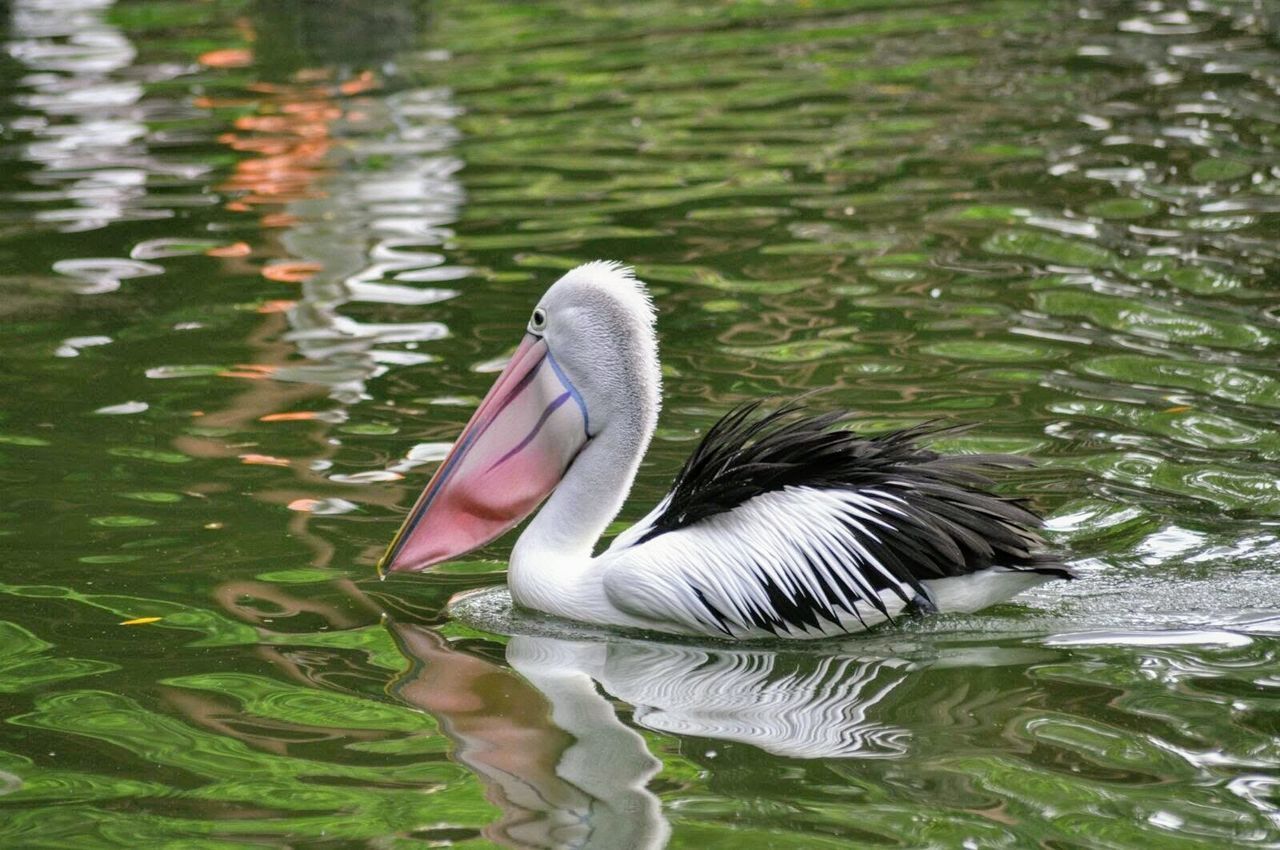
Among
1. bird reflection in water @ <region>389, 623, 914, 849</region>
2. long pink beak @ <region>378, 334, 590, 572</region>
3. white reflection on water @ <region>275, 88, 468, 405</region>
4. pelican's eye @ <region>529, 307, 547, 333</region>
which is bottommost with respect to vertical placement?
bird reflection in water @ <region>389, 623, 914, 849</region>

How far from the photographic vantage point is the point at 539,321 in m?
4.63

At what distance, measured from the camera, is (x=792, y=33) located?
12711 millimetres

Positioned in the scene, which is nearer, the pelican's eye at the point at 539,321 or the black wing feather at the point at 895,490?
the black wing feather at the point at 895,490

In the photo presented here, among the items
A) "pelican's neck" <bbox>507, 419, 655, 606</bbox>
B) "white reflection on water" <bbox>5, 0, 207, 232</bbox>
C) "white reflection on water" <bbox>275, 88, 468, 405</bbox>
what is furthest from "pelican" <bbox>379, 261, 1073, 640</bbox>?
"white reflection on water" <bbox>5, 0, 207, 232</bbox>

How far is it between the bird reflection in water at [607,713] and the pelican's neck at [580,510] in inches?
6.9

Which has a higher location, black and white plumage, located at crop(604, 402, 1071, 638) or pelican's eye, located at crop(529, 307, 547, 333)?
pelican's eye, located at crop(529, 307, 547, 333)

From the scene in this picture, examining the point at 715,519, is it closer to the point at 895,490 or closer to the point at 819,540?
the point at 819,540

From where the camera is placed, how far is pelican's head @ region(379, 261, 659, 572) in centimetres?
452

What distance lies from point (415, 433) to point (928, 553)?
2.08m

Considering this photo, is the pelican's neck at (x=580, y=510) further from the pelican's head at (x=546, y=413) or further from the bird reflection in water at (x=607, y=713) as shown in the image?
the bird reflection in water at (x=607, y=713)

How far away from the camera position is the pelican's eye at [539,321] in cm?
460

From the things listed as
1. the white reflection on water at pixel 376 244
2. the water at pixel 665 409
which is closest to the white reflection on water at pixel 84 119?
the water at pixel 665 409

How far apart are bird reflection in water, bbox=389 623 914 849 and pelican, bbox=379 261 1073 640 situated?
0.42ft

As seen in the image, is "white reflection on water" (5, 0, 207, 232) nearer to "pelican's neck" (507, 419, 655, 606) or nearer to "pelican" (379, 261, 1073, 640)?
"pelican" (379, 261, 1073, 640)
